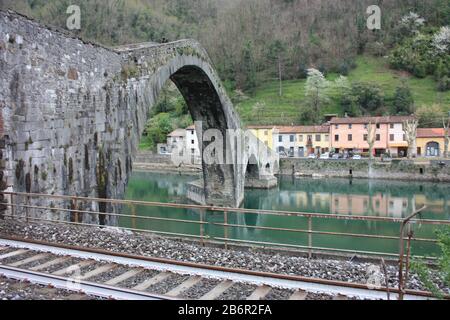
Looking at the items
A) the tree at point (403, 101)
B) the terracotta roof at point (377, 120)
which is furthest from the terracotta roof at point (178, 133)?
the tree at point (403, 101)

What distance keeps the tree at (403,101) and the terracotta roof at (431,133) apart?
19.2 ft

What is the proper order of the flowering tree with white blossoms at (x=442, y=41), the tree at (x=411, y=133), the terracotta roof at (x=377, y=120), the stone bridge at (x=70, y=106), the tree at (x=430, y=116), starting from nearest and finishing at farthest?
the stone bridge at (x=70, y=106)
the tree at (x=411, y=133)
the terracotta roof at (x=377, y=120)
the tree at (x=430, y=116)
the flowering tree with white blossoms at (x=442, y=41)

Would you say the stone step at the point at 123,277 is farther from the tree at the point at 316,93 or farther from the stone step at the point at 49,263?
the tree at the point at 316,93

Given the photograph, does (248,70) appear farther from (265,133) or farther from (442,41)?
(442,41)

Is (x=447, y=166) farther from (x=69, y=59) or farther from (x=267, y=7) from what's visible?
(x=267, y=7)

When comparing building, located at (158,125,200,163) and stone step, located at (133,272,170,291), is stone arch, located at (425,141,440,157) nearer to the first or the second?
building, located at (158,125,200,163)

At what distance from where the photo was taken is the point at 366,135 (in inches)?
1639

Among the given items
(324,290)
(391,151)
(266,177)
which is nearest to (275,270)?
(324,290)

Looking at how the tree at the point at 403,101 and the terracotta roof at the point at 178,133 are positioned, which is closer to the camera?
the tree at the point at 403,101

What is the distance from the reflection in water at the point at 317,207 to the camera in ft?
60.6

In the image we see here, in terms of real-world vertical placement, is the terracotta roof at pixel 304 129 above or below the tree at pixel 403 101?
below

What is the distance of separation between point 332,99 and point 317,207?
2802cm

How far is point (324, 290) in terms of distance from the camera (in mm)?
4457
